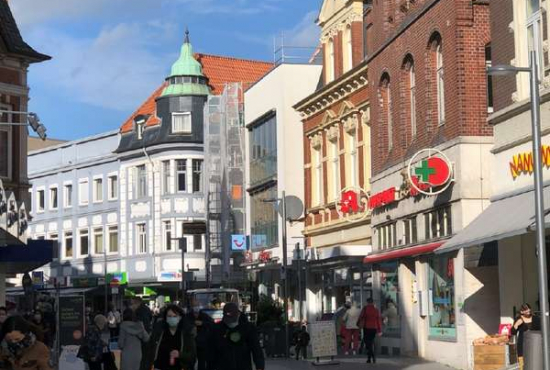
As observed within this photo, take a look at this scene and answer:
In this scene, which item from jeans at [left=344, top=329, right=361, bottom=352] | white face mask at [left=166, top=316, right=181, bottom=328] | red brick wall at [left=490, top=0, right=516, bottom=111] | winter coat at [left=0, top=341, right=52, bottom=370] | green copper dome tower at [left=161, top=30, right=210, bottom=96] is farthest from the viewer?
green copper dome tower at [left=161, top=30, right=210, bottom=96]

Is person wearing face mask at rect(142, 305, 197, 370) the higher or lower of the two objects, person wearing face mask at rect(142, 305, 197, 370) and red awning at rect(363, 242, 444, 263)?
the lower

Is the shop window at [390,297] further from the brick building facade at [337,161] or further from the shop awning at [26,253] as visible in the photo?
the shop awning at [26,253]

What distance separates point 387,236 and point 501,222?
11.7 meters

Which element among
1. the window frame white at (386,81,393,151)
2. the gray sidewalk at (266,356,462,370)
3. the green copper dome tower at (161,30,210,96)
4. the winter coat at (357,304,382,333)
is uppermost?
the green copper dome tower at (161,30,210,96)

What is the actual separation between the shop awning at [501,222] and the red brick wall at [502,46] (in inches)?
82.3

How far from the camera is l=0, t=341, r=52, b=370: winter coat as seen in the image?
454 inches

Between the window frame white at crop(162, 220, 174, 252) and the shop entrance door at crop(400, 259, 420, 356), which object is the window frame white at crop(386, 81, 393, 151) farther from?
the window frame white at crop(162, 220, 174, 252)

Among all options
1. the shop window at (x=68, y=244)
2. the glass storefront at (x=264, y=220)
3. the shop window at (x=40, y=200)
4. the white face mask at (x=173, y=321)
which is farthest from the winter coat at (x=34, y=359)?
the shop window at (x=40, y=200)

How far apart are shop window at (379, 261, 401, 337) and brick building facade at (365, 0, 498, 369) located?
0.03 meters

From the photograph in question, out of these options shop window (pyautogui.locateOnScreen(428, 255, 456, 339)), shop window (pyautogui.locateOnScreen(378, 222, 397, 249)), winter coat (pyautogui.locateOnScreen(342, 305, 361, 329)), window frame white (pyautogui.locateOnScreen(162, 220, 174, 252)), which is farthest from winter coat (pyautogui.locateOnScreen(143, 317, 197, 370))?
window frame white (pyautogui.locateOnScreen(162, 220, 174, 252))

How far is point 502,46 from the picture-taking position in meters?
27.0

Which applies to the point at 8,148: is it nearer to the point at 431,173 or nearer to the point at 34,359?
the point at 431,173

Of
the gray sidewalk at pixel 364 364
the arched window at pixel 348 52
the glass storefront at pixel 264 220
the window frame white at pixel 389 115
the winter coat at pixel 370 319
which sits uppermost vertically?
the arched window at pixel 348 52

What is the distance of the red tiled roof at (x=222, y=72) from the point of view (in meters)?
75.5
